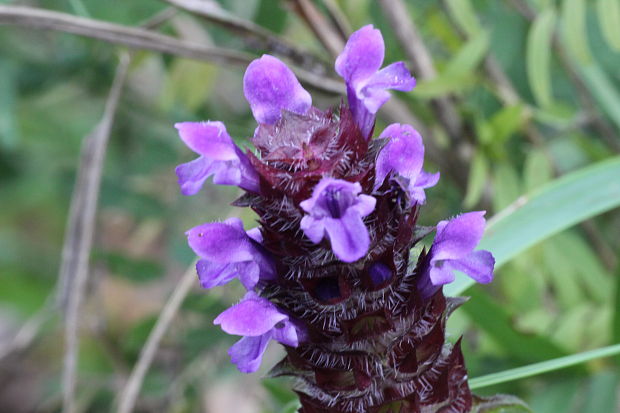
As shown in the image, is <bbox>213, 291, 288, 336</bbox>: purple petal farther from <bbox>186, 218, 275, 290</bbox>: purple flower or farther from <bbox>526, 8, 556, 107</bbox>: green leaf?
<bbox>526, 8, 556, 107</bbox>: green leaf

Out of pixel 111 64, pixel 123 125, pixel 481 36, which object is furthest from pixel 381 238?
pixel 123 125

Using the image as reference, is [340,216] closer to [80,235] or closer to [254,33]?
[254,33]

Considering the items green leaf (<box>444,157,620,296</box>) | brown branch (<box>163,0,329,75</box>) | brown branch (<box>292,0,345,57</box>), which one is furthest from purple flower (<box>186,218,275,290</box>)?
brown branch (<box>292,0,345,57</box>)

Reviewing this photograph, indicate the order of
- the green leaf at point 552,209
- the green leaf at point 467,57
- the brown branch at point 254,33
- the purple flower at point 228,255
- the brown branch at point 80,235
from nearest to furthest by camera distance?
the purple flower at point 228,255, the green leaf at point 552,209, the brown branch at point 254,33, the brown branch at point 80,235, the green leaf at point 467,57

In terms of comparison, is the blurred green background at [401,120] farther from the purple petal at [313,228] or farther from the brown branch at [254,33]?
the purple petal at [313,228]

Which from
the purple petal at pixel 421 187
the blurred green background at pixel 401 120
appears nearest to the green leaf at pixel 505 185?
the blurred green background at pixel 401 120

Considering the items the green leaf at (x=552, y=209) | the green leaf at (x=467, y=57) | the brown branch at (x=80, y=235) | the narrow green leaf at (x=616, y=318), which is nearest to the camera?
the green leaf at (x=552, y=209)
